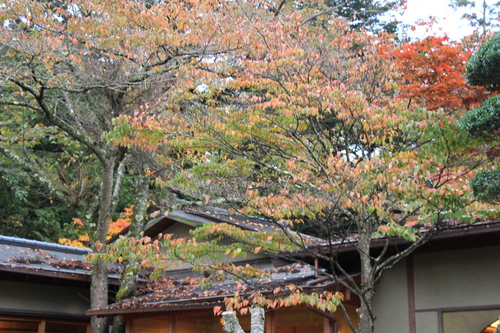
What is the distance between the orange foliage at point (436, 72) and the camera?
8.81 m

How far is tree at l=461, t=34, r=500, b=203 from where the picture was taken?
6.25 meters

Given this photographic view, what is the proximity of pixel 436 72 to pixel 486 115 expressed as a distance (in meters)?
2.88

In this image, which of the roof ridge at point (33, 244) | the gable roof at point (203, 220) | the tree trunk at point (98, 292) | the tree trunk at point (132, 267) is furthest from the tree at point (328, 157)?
the roof ridge at point (33, 244)

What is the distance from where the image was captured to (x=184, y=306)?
9633 millimetres

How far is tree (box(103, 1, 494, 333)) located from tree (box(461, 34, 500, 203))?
2.31 ft

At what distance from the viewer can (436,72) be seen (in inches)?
356

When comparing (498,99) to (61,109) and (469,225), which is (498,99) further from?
(61,109)

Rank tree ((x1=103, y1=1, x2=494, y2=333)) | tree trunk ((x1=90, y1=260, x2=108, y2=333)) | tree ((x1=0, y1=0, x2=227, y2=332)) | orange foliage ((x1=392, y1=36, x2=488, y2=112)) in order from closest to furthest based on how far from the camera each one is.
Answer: tree ((x1=103, y1=1, x2=494, y2=333)) < orange foliage ((x1=392, y1=36, x2=488, y2=112)) < tree ((x1=0, y1=0, x2=227, y2=332)) < tree trunk ((x1=90, y1=260, x2=108, y2=333))

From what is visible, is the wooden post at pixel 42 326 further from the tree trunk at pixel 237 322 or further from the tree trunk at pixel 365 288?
the tree trunk at pixel 237 322

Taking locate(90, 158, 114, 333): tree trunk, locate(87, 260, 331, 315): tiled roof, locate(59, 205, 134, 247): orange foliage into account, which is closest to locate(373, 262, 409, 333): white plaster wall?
locate(87, 260, 331, 315): tiled roof

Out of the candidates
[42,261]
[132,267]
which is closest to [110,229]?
[42,261]

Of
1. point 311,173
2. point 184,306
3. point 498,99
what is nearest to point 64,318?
point 184,306

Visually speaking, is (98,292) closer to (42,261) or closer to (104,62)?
(42,261)

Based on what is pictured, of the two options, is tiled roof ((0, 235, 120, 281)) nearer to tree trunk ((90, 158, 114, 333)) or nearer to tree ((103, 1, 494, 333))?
tree trunk ((90, 158, 114, 333))
